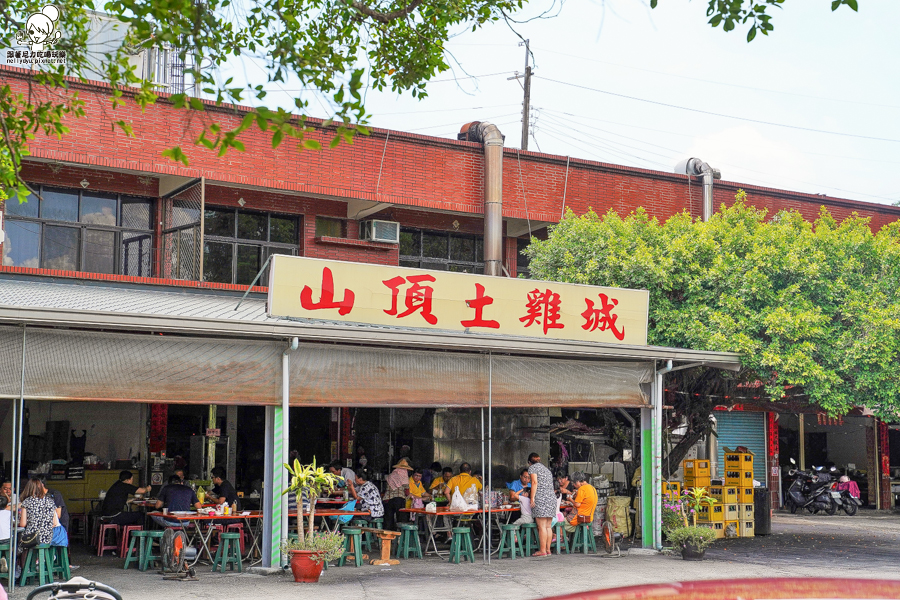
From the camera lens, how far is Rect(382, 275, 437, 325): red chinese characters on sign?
1308 cm

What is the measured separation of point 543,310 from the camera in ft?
46.9

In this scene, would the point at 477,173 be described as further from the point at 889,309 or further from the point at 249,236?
the point at 889,309

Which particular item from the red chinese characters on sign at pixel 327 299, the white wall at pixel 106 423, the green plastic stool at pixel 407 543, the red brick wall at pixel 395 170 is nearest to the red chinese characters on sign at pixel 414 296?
the red chinese characters on sign at pixel 327 299

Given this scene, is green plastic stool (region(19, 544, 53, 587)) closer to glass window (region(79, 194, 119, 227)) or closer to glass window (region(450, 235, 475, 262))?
glass window (region(79, 194, 119, 227))

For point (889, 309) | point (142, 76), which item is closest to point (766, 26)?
point (889, 309)

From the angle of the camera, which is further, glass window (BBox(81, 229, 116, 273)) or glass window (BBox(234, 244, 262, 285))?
glass window (BBox(234, 244, 262, 285))

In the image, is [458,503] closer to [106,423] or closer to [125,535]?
[125,535]

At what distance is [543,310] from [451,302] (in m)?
1.54

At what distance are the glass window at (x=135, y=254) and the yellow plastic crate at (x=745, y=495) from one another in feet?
38.0

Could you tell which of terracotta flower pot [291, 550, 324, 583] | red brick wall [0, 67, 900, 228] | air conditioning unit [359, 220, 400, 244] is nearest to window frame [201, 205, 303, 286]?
red brick wall [0, 67, 900, 228]

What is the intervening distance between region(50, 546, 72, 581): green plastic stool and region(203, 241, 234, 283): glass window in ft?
23.6

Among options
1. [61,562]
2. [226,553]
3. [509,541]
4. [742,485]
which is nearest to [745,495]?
[742,485]

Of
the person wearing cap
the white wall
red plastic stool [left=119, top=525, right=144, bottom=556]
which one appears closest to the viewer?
red plastic stool [left=119, top=525, right=144, bottom=556]

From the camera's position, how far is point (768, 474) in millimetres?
25078
